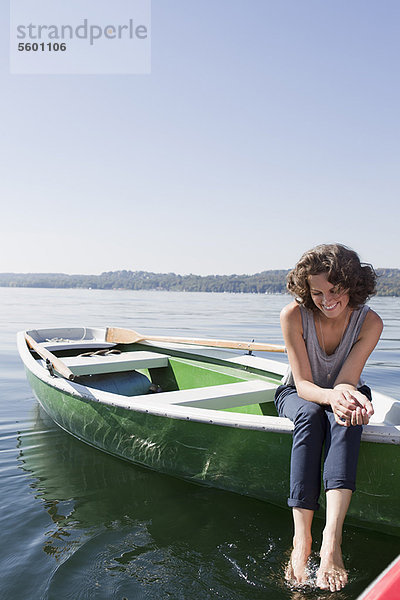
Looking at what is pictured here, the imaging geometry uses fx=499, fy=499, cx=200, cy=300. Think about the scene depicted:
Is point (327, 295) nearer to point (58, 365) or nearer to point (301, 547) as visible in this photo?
point (301, 547)

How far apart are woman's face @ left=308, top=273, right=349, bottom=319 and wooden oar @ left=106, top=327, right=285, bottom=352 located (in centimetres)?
186

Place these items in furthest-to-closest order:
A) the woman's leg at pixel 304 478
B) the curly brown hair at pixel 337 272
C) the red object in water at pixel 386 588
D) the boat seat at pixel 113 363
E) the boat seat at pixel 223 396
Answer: the boat seat at pixel 113 363, the boat seat at pixel 223 396, the curly brown hair at pixel 337 272, the woman's leg at pixel 304 478, the red object in water at pixel 386 588

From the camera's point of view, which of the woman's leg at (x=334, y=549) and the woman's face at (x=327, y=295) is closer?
the woman's leg at (x=334, y=549)

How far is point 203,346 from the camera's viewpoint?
540 centimetres

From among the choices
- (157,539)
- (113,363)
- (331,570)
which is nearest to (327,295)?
(331,570)

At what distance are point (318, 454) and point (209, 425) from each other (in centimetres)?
71

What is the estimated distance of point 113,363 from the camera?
4613 mm

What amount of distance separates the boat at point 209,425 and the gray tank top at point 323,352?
32cm

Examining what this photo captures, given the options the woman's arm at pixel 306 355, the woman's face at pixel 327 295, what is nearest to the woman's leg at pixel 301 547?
the woman's arm at pixel 306 355

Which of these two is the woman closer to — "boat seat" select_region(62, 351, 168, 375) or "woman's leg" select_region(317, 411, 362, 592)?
"woman's leg" select_region(317, 411, 362, 592)

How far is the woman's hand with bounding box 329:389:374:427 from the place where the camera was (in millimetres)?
2186

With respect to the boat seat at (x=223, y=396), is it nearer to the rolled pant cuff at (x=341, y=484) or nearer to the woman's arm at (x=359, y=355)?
the woman's arm at (x=359, y=355)

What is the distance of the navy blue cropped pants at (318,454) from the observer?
7.06 ft

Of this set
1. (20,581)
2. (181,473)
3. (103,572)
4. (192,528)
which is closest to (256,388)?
(181,473)
